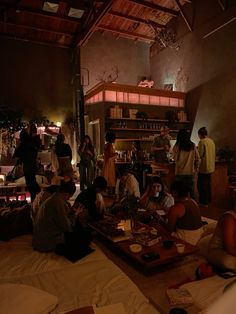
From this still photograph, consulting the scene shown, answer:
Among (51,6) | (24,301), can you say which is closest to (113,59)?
(51,6)

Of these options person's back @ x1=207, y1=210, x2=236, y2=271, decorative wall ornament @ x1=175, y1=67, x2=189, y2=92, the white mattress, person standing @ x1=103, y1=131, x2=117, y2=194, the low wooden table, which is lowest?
the white mattress

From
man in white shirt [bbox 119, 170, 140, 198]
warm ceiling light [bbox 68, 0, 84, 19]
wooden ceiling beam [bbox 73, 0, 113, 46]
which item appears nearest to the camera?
man in white shirt [bbox 119, 170, 140, 198]

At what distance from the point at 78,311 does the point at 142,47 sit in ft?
33.2

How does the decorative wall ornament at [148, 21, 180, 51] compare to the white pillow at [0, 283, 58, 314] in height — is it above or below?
above

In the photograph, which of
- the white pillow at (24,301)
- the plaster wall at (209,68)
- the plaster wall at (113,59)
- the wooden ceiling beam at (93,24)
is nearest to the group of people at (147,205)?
the white pillow at (24,301)

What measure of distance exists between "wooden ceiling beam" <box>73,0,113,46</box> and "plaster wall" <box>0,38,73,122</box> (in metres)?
0.88

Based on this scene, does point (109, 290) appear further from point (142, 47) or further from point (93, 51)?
point (142, 47)

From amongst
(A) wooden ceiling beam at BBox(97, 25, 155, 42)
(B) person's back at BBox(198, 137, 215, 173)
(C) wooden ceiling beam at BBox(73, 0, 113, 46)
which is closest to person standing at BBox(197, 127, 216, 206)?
(B) person's back at BBox(198, 137, 215, 173)

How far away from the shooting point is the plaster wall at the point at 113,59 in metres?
9.48

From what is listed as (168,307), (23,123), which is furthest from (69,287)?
(23,123)

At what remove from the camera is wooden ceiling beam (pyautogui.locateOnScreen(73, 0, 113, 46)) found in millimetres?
6831

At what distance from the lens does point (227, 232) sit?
2.03m

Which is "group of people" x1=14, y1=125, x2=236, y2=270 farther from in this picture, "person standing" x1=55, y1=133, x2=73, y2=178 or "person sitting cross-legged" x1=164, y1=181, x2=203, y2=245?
"person standing" x1=55, y1=133, x2=73, y2=178

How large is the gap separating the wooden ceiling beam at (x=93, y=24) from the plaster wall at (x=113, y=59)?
522 mm
